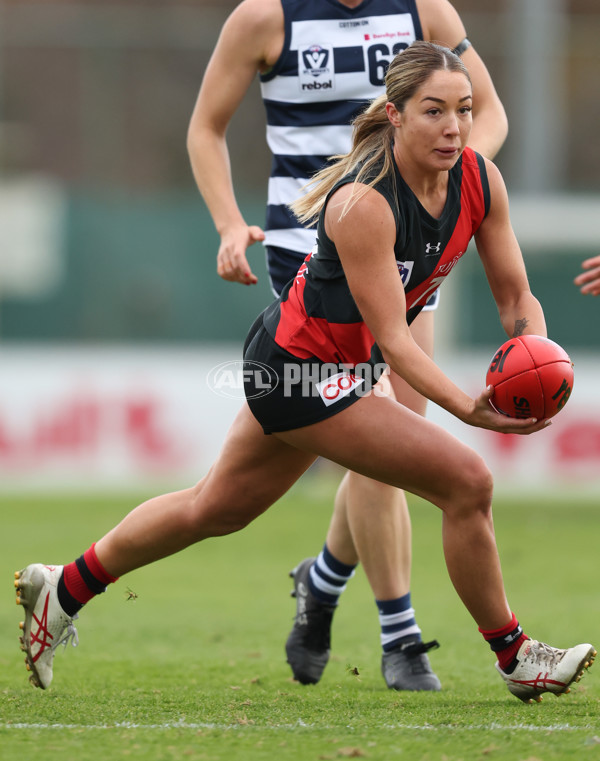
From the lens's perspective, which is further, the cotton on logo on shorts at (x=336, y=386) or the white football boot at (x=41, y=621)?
the white football boot at (x=41, y=621)

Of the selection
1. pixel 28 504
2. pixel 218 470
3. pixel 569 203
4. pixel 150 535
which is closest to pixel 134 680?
pixel 150 535

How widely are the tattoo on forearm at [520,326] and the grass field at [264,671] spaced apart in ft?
3.81

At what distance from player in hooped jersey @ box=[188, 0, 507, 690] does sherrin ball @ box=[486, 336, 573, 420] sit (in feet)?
3.39

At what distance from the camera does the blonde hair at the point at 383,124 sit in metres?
3.80

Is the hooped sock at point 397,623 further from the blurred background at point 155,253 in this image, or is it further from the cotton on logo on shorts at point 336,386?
the blurred background at point 155,253

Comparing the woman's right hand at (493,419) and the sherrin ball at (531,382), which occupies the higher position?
the sherrin ball at (531,382)

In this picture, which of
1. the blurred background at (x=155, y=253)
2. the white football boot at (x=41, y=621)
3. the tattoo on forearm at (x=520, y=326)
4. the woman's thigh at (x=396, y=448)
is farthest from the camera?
the blurred background at (x=155, y=253)

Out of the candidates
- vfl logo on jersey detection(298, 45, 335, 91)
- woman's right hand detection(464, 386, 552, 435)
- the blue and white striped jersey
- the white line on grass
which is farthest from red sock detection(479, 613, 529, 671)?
vfl logo on jersey detection(298, 45, 335, 91)

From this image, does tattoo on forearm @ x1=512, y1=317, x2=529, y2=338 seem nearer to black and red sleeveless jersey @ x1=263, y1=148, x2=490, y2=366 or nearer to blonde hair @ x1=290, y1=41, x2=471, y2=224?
black and red sleeveless jersey @ x1=263, y1=148, x2=490, y2=366

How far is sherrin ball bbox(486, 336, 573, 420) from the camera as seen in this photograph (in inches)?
145

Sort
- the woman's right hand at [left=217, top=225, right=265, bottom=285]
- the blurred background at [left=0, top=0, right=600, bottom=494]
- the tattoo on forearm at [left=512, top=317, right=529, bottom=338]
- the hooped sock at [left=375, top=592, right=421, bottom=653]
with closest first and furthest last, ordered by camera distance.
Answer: the tattoo on forearm at [left=512, top=317, right=529, bottom=338], the woman's right hand at [left=217, top=225, right=265, bottom=285], the hooped sock at [left=375, top=592, right=421, bottom=653], the blurred background at [left=0, top=0, right=600, bottom=494]

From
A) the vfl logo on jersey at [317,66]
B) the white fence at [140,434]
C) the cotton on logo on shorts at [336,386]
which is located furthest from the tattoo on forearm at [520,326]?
the white fence at [140,434]

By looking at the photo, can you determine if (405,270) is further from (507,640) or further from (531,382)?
(507,640)

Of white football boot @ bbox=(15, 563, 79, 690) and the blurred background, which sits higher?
white football boot @ bbox=(15, 563, 79, 690)
